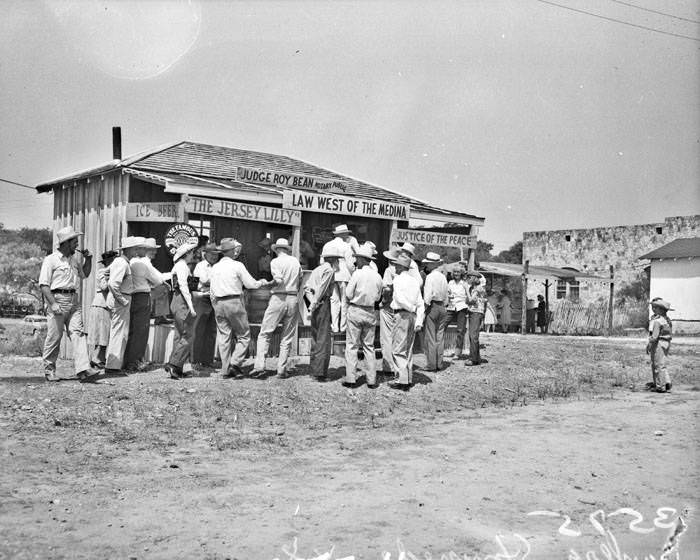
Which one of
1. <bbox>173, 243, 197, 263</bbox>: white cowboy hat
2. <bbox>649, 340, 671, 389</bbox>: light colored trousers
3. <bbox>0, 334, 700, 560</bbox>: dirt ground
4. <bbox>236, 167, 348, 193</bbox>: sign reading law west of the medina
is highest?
<bbox>236, 167, 348, 193</bbox>: sign reading law west of the medina

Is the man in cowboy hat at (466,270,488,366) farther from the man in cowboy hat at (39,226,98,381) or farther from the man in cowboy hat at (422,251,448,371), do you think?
the man in cowboy hat at (39,226,98,381)

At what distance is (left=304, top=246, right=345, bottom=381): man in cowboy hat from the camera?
10.8 metres

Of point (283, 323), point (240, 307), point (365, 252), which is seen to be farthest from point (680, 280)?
point (240, 307)

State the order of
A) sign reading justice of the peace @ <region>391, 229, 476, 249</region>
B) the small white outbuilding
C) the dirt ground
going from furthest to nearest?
the small white outbuilding → sign reading justice of the peace @ <region>391, 229, 476, 249</region> → the dirt ground

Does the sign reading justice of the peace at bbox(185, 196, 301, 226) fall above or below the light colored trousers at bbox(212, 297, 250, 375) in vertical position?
above

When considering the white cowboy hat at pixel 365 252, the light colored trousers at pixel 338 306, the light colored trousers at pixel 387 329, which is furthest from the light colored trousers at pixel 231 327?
the light colored trousers at pixel 387 329

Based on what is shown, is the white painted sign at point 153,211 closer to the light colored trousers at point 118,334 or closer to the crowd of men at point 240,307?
the crowd of men at point 240,307

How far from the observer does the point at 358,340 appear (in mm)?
10547

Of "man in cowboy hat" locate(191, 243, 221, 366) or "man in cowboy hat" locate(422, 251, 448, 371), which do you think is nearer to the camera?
"man in cowboy hat" locate(191, 243, 221, 366)

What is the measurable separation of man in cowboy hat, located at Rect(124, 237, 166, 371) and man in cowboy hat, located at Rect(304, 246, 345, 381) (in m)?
2.13

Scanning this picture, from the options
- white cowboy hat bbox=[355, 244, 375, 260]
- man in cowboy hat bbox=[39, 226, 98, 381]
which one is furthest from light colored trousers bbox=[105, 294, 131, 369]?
white cowboy hat bbox=[355, 244, 375, 260]

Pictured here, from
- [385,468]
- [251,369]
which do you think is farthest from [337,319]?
[385,468]

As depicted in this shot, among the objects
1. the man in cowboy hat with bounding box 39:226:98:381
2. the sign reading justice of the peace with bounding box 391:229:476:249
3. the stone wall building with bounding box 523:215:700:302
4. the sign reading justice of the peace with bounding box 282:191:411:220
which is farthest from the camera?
the stone wall building with bounding box 523:215:700:302

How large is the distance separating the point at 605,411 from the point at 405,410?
8.71 ft
